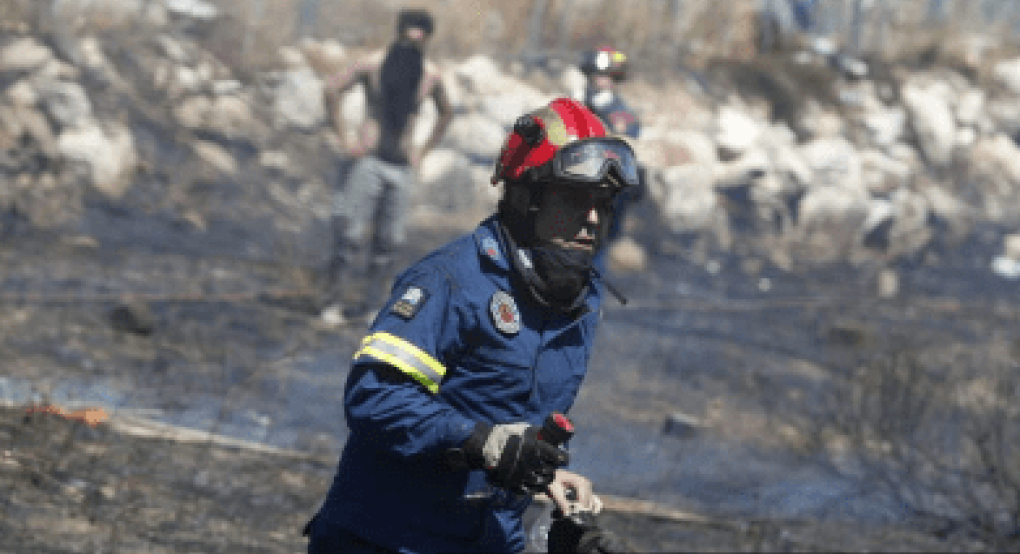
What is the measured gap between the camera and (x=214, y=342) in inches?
367

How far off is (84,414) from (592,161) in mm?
4223

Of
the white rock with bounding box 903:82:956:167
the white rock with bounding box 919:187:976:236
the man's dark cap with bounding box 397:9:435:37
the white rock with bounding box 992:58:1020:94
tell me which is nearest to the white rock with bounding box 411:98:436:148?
the man's dark cap with bounding box 397:9:435:37

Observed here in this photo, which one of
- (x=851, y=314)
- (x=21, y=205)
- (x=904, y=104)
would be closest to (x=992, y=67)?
(x=904, y=104)

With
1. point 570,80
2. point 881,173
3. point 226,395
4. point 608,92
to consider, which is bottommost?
point 226,395

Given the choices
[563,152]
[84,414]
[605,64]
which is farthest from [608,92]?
[563,152]

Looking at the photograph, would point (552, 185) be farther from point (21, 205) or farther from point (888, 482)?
point (21, 205)

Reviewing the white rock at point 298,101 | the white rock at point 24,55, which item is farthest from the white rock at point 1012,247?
the white rock at point 24,55

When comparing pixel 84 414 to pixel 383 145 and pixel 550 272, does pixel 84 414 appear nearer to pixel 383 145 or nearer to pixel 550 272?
pixel 383 145

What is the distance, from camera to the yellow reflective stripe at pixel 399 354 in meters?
2.99

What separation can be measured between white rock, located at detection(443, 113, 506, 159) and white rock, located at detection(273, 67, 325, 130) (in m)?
1.81

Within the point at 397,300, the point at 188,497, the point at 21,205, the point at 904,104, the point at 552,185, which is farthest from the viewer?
the point at 904,104

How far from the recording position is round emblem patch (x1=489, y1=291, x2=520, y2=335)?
10.3 feet

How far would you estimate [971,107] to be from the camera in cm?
2850

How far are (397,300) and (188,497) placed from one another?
3.40 metres
